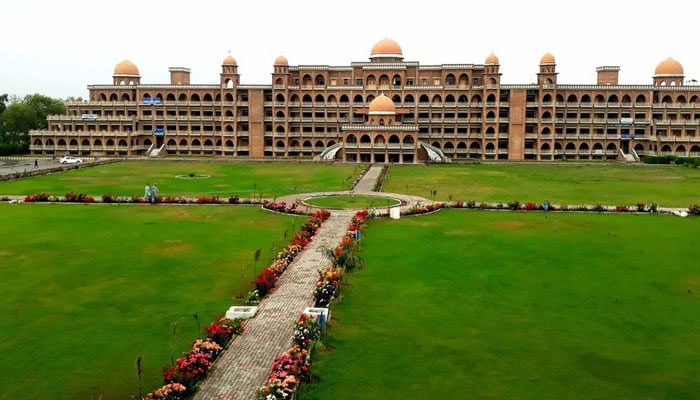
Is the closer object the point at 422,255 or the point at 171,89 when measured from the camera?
the point at 422,255

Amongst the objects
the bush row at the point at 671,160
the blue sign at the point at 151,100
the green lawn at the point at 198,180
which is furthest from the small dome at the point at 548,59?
the blue sign at the point at 151,100

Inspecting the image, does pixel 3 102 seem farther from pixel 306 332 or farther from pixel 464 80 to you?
pixel 306 332

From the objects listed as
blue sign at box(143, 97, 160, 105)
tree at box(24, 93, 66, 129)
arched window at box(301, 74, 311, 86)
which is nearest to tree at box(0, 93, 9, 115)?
tree at box(24, 93, 66, 129)

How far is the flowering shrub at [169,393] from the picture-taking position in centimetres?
1708

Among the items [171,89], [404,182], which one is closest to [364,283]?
[404,182]

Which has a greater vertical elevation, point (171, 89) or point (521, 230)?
point (171, 89)

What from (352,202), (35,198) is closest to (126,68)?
(35,198)

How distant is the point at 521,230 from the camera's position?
4325 cm

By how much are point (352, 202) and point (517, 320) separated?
1265 inches

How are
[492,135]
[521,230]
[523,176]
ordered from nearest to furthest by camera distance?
1. [521,230]
2. [523,176]
3. [492,135]

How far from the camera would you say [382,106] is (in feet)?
348

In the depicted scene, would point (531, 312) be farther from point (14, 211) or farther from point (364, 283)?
point (14, 211)

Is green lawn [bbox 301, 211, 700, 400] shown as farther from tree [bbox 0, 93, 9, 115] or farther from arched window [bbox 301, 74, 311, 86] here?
tree [bbox 0, 93, 9, 115]

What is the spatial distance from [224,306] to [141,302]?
332cm
